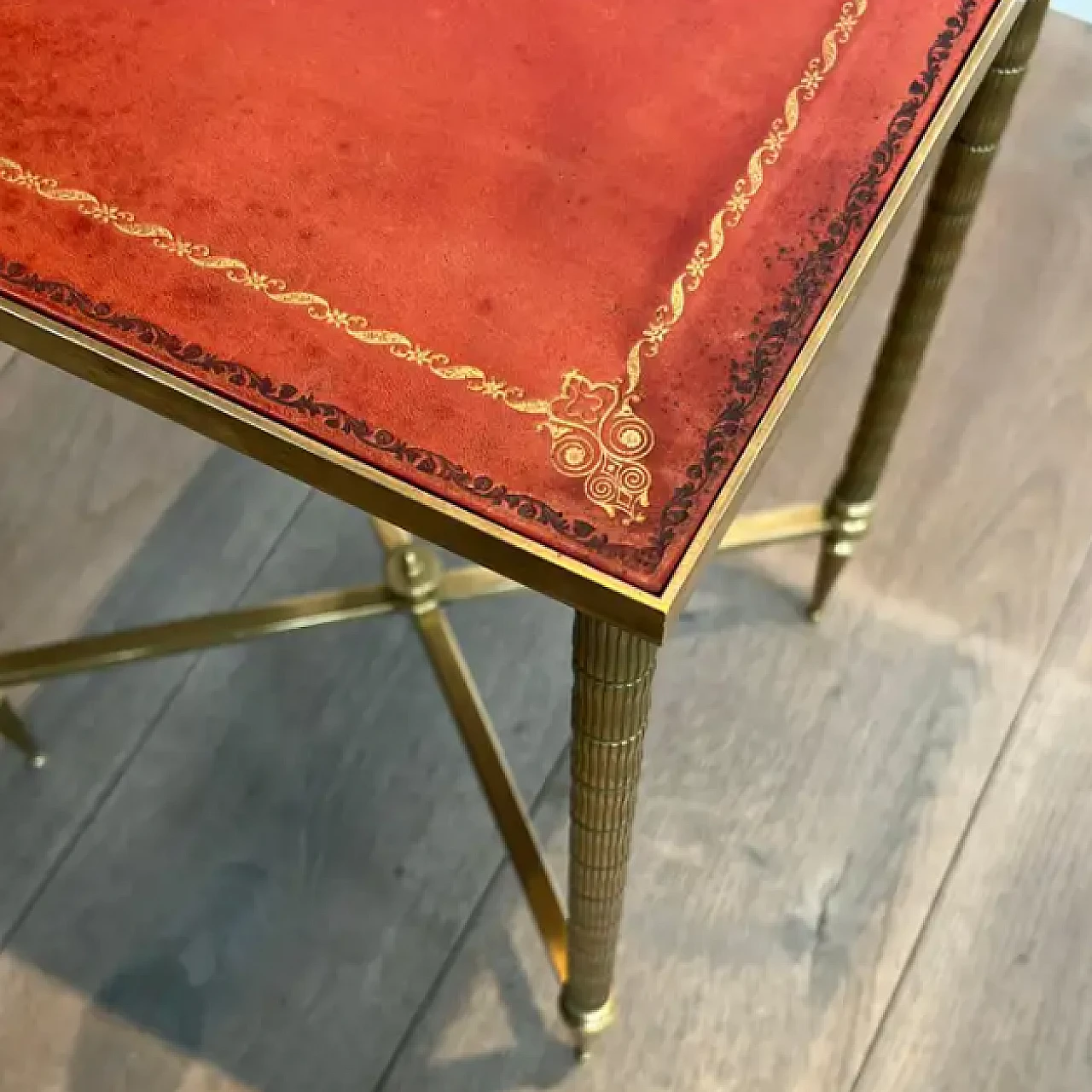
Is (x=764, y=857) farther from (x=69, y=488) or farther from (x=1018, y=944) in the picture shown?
(x=69, y=488)

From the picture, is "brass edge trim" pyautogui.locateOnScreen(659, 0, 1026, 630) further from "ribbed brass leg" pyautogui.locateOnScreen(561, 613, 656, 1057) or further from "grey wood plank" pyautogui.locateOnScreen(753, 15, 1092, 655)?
"grey wood plank" pyautogui.locateOnScreen(753, 15, 1092, 655)

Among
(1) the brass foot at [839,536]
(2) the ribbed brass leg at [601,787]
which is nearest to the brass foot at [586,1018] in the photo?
(2) the ribbed brass leg at [601,787]

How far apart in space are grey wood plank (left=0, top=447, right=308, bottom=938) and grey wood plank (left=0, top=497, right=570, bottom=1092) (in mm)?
19

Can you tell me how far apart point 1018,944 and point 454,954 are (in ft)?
1.27

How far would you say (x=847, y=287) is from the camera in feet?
1.46

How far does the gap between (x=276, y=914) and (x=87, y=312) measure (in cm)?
55

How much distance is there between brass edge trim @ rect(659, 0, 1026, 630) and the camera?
1.30ft

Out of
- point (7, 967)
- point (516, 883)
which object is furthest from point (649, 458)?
point (7, 967)

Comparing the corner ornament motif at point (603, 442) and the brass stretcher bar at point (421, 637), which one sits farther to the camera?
the brass stretcher bar at point (421, 637)

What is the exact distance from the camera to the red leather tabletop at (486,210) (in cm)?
42

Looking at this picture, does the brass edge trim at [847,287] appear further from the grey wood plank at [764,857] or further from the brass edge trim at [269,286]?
the grey wood plank at [764,857]

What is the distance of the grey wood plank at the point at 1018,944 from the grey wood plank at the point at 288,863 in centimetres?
30

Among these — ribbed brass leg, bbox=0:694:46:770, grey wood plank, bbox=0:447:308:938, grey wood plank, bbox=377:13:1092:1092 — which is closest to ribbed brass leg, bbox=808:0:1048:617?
grey wood plank, bbox=377:13:1092:1092

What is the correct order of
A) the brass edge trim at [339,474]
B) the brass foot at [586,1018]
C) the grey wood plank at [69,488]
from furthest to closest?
the grey wood plank at [69,488]
the brass foot at [586,1018]
the brass edge trim at [339,474]
